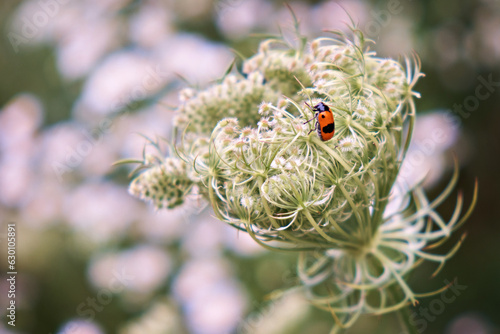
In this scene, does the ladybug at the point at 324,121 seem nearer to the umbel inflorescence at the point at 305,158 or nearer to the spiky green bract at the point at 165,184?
the umbel inflorescence at the point at 305,158

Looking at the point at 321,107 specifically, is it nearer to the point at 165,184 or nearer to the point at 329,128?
the point at 329,128

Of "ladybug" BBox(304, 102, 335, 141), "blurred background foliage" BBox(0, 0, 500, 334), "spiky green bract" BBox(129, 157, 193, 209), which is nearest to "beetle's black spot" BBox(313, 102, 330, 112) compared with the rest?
"ladybug" BBox(304, 102, 335, 141)

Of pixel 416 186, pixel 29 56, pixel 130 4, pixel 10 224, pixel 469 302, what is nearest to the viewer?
pixel 416 186

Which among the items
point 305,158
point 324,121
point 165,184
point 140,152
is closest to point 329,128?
point 324,121

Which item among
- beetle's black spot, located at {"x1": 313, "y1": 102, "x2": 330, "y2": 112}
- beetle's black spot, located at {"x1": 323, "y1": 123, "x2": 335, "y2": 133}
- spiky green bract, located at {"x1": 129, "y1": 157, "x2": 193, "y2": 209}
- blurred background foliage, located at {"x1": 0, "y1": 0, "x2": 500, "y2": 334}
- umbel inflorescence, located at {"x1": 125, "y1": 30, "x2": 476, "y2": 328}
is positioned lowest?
blurred background foliage, located at {"x1": 0, "y1": 0, "x2": 500, "y2": 334}

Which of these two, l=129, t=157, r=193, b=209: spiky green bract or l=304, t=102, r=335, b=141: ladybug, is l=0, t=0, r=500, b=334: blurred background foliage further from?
l=304, t=102, r=335, b=141: ladybug

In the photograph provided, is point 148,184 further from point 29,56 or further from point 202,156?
point 29,56

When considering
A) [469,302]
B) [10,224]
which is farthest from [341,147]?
[10,224]
